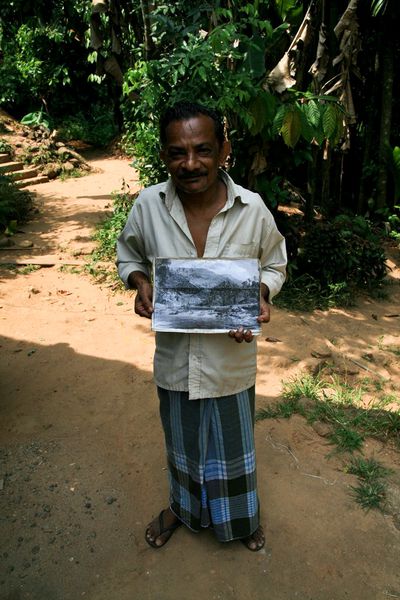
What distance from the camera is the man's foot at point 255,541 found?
6.39 ft

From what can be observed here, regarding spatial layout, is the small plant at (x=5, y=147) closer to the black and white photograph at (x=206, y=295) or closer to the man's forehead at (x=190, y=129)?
the man's forehead at (x=190, y=129)

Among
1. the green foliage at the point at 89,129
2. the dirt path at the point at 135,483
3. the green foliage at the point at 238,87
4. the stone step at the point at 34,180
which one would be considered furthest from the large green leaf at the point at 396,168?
the green foliage at the point at 89,129

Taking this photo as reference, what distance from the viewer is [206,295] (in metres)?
1.44

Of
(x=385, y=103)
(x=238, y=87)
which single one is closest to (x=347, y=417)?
(x=238, y=87)

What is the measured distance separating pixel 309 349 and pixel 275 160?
2.06 meters

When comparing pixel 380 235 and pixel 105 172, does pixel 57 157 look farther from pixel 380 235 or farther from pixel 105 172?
pixel 380 235

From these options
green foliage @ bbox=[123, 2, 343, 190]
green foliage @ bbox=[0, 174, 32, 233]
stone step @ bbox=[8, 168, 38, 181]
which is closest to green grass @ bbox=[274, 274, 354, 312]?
green foliage @ bbox=[123, 2, 343, 190]

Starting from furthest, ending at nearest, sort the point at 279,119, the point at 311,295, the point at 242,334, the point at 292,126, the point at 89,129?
the point at 89,129
the point at 311,295
the point at 279,119
the point at 292,126
the point at 242,334

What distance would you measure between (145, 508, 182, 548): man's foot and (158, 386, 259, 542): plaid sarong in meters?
0.11

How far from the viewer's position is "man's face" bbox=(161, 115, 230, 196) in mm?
1436

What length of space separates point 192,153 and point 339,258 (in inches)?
147

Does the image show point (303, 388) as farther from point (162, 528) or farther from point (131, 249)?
point (131, 249)

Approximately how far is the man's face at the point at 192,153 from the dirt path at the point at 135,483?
156cm

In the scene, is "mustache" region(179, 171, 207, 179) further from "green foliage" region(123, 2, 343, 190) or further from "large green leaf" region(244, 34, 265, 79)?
"large green leaf" region(244, 34, 265, 79)
